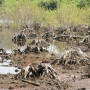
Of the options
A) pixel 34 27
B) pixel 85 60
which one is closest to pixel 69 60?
pixel 85 60

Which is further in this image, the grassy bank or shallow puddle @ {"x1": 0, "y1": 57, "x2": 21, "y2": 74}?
the grassy bank

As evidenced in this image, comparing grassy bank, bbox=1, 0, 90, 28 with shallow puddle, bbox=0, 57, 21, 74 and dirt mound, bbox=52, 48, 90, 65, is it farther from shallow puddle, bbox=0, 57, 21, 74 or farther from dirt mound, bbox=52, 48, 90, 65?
dirt mound, bbox=52, 48, 90, 65

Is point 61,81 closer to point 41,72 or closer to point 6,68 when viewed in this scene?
point 41,72

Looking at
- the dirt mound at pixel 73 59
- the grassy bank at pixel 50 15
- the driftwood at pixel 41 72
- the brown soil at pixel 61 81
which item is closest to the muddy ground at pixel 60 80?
the brown soil at pixel 61 81

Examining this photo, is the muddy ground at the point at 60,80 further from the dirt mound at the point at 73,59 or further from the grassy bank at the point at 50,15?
the grassy bank at the point at 50,15

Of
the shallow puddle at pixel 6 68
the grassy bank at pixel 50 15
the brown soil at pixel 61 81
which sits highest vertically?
the grassy bank at pixel 50 15

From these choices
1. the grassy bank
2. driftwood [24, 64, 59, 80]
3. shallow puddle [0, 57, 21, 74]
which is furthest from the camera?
the grassy bank

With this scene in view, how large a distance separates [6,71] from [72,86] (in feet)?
19.0

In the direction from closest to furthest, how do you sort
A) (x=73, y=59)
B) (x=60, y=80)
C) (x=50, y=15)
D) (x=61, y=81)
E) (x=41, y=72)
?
1. (x=61, y=81)
2. (x=41, y=72)
3. (x=60, y=80)
4. (x=73, y=59)
5. (x=50, y=15)

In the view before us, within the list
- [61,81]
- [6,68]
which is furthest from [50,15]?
[61,81]

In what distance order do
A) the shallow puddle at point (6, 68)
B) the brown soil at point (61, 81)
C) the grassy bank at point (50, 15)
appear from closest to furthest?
the brown soil at point (61, 81)
the shallow puddle at point (6, 68)
the grassy bank at point (50, 15)

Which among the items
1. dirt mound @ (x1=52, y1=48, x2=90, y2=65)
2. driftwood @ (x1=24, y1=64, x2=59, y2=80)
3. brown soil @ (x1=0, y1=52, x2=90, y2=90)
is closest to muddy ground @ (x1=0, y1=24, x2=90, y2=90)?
brown soil @ (x1=0, y1=52, x2=90, y2=90)

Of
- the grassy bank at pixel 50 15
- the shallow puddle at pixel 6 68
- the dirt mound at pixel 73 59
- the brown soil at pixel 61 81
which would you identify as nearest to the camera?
the brown soil at pixel 61 81

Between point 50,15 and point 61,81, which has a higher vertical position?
point 50,15
